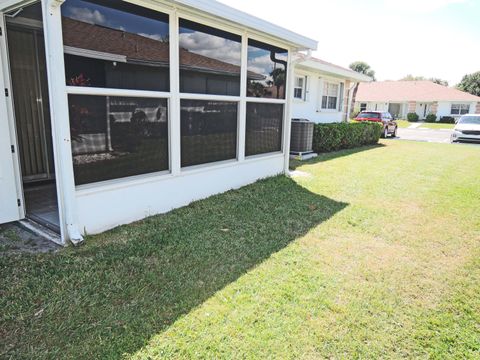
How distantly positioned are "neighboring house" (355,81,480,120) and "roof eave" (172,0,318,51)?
38.4 metres

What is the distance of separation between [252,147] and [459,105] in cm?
4234

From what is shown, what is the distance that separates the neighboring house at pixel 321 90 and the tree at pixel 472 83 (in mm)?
45699

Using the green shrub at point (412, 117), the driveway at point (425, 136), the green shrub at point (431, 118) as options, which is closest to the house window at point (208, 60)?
the driveway at point (425, 136)

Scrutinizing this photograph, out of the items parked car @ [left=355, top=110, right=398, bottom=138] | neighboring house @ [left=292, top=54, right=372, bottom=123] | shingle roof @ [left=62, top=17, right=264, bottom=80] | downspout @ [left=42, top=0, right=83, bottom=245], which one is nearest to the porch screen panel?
shingle roof @ [left=62, top=17, right=264, bottom=80]

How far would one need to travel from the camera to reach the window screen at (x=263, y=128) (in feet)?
21.1

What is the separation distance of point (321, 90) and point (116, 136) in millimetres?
11909

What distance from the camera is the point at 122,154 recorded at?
4.21 metres

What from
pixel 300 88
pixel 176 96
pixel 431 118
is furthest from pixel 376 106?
pixel 176 96

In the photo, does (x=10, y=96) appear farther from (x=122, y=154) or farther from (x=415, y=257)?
Result: (x=415, y=257)

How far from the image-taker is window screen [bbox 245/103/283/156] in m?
6.45

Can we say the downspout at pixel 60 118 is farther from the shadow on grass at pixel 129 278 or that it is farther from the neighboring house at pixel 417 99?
the neighboring house at pixel 417 99

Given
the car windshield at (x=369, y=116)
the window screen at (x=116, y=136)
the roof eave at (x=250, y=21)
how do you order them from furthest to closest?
the car windshield at (x=369, y=116)
the roof eave at (x=250, y=21)
the window screen at (x=116, y=136)

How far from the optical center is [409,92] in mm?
41625

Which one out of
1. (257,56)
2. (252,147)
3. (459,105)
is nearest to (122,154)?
(252,147)
